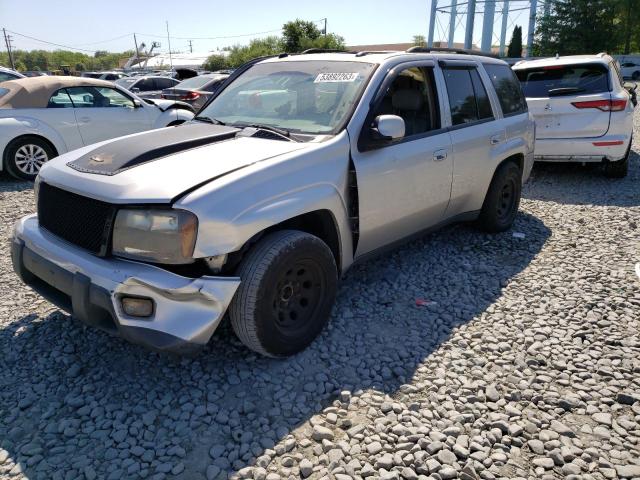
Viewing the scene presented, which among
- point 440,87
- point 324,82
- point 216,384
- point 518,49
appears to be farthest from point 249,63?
point 518,49

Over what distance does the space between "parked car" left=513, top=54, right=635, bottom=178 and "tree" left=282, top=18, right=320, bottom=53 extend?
3836 cm

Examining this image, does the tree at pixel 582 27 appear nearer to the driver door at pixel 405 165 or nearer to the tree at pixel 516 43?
the tree at pixel 516 43

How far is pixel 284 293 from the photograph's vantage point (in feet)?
9.93

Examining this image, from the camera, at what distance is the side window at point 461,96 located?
4.29 meters

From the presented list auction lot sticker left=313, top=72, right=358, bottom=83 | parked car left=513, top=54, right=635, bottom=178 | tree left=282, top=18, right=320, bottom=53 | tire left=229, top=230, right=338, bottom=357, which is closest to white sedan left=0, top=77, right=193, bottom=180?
auction lot sticker left=313, top=72, right=358, bottom=83

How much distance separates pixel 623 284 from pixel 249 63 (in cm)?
380

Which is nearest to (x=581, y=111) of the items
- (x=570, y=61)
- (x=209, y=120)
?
(x=570, y=61)

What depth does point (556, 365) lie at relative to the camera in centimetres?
314

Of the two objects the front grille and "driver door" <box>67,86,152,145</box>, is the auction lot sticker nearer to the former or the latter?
the front grille

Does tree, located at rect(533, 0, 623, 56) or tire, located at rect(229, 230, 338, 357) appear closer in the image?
tire, located at rect(229, 230, 338, 357)

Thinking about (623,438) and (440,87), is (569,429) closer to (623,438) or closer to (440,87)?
(623,438)

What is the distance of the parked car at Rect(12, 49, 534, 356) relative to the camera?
2.56m

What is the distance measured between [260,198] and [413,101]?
5.94 ft

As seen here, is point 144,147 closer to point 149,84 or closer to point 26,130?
point 26,130
